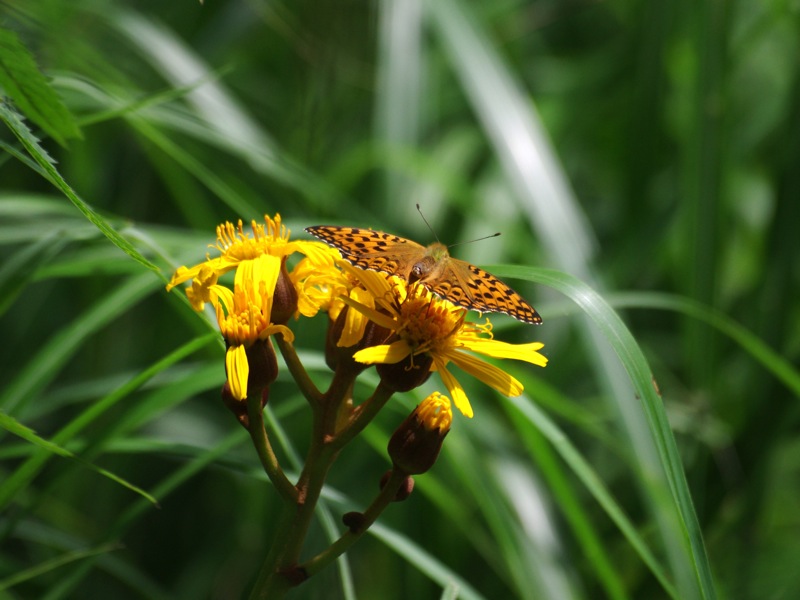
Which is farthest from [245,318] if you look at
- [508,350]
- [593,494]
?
[593,494]

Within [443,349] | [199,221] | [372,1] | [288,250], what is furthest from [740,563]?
[372,1]

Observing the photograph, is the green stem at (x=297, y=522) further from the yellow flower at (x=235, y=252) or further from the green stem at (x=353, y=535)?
the yellow flower at (x=235, y=252)

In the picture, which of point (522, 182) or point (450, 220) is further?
point (450, 220)

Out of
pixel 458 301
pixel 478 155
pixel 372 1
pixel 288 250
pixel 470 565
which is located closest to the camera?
pixel 458 301

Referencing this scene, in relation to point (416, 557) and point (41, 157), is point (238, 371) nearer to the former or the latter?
point (41, 157)

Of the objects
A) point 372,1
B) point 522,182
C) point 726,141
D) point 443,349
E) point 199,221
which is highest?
point 372,1

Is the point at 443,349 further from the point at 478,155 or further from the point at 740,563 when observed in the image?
the point at 478,155

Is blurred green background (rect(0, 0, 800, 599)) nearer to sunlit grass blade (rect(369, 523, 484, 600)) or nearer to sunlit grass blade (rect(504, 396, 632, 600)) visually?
Result: sunlit grass blade (rect(504, 396, 632, 600))

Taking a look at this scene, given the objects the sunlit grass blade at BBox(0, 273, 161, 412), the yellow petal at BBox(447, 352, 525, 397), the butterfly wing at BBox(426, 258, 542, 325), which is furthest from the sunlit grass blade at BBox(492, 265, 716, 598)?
the sunlit grass blade at BBox(0, 273, 161, 412)
